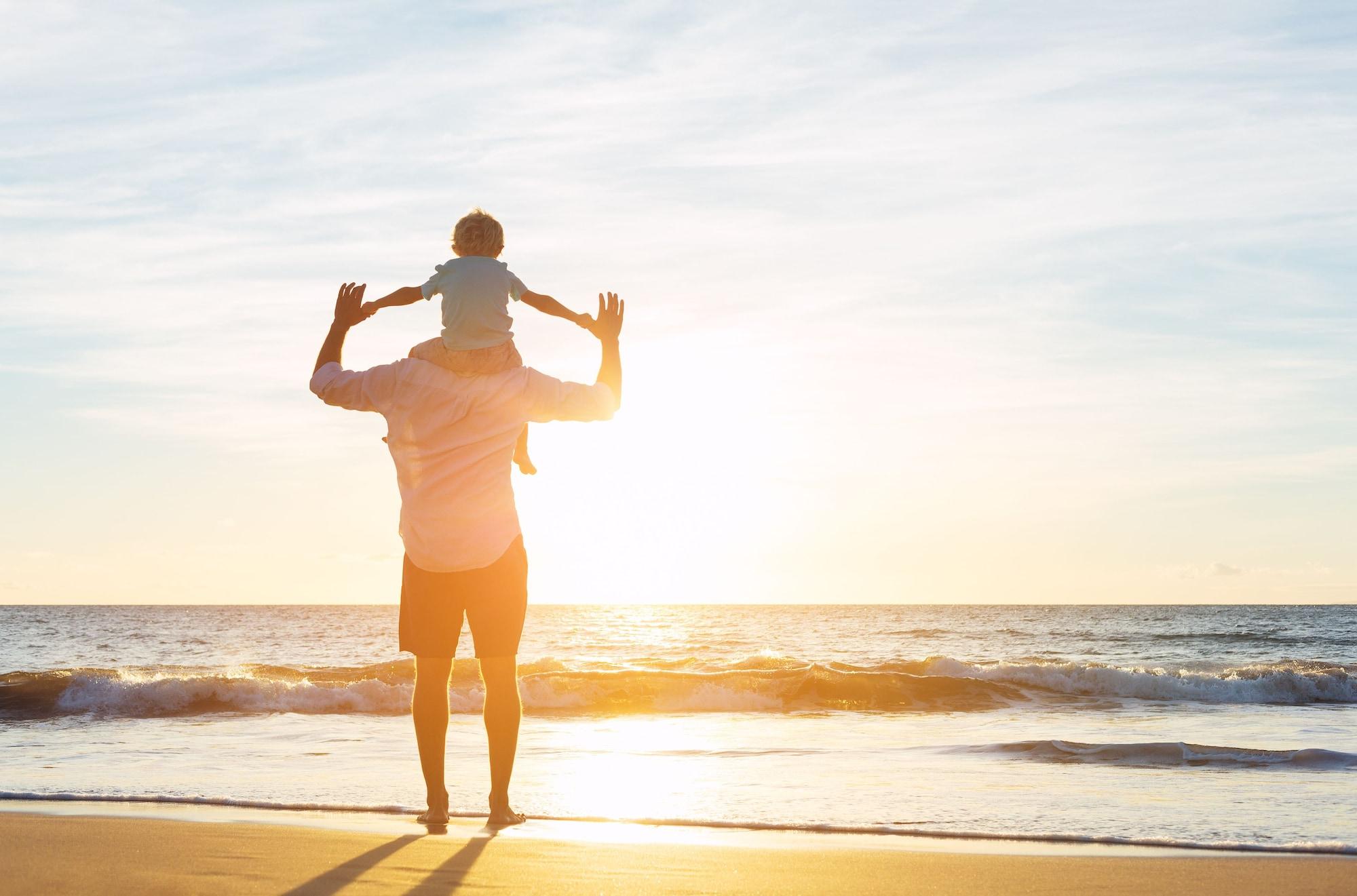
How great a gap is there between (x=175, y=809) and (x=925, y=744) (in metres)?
5.05

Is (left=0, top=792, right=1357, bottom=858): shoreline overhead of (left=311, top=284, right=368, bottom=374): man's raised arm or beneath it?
beneath

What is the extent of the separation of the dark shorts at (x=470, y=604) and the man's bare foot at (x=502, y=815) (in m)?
0.56

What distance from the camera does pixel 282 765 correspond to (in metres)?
7.11

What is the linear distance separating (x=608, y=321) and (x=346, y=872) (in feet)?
5.95

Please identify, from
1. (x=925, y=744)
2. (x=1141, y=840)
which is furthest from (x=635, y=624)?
(x=1141, y=840)

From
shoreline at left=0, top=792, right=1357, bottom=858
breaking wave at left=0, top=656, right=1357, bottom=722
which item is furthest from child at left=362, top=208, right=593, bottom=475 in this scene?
breaking wave at left=0, top=656, right=1357, bottom=722

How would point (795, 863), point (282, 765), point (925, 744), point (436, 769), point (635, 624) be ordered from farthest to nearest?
point (635, 624), point (925, 744), point (282, 765), point (436, 769), point (795, 863)

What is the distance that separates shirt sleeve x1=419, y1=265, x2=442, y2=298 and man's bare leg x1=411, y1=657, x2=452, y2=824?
1.19m

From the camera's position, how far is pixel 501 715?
3879 millimetres

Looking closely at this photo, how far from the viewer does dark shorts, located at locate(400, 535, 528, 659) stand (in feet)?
12.3

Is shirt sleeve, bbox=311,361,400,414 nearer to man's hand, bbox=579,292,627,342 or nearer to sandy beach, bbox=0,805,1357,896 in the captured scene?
man's hand, bbox=579,292,627,342

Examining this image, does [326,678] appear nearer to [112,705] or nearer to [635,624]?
[112,705]

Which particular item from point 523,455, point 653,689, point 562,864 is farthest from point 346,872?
point 653,689

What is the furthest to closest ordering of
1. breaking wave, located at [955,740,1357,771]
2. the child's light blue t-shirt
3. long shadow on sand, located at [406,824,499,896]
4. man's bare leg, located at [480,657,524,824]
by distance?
breaking wave, located at [955,740,1357,771]
man's bare leg, located at [480,657,524,824]
the child's light blue t-shirt
long shadow on sand, located at [406,824,499,896]
